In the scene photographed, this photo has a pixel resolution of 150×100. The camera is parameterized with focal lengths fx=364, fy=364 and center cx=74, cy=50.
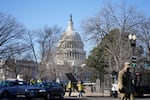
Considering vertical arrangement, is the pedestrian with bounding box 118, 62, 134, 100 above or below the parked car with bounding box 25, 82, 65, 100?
above

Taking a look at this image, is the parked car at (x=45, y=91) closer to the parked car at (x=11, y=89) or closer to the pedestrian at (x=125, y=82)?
the parked car at (x=11, y=89)

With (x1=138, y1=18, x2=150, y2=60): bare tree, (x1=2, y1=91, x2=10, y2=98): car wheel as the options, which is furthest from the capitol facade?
(x1=2, y1=91, x2=10, y2=98): car wheel

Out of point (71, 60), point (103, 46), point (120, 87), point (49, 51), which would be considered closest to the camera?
point (120, 87)

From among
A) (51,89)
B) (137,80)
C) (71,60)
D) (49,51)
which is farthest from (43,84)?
(71,60)

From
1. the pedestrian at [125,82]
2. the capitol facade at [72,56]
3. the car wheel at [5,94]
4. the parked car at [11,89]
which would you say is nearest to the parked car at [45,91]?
the parked car at [11,89]

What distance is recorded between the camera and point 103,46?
2277 inches

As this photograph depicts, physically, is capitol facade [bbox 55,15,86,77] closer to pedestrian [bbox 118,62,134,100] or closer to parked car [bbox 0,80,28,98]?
parked car [bbox 0,80,28,98]

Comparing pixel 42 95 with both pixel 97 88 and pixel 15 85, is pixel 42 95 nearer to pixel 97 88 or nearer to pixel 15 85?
pixel 15 85

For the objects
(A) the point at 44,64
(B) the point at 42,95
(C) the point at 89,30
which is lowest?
(B) the point at 42,95

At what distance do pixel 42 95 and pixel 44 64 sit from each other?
44319 mm

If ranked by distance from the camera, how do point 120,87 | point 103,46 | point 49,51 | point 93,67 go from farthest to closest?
point 93,67, point 49,51, point 103,46, point 120,87

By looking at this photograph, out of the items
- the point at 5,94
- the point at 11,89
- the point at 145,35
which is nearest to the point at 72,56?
the point at 145,35

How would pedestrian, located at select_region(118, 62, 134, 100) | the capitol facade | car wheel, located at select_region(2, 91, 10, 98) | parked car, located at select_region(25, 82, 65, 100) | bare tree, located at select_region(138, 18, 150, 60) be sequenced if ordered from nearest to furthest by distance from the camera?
pedestrian, located at select_region(118, 62, 134, 100), parked car, located at select_region(25, 82, 65, 100), car wheel, located at select_region(2, 91, 10, 98), bare tree, located at select_region(138, 18, 150, 60), the capitol facade

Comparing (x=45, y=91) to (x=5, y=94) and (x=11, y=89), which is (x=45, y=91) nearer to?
(x=11, y=89)
